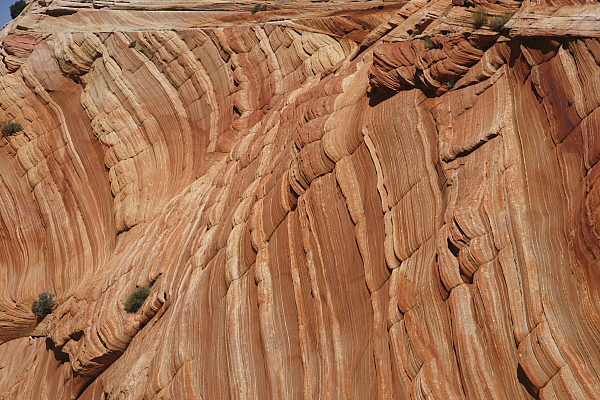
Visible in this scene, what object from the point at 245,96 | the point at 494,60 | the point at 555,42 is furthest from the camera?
the point at 245,96

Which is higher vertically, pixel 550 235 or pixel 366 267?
pixel 550 235

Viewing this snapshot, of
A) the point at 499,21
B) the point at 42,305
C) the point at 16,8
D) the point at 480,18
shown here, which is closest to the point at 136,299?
the point at 42,305

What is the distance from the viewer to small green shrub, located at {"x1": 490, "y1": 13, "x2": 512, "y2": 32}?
12.9 metres

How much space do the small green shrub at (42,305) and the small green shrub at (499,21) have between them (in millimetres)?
18327

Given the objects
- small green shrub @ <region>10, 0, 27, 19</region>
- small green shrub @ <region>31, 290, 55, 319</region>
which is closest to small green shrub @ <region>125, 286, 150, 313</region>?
small green shrub @ <region>31, 290, 55, 319</region>

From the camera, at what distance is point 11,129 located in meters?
29.5

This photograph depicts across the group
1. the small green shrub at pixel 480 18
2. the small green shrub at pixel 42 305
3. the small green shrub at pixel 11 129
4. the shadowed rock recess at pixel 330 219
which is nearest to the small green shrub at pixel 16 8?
the small green shrub at pixel 11 129

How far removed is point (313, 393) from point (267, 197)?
527 cm

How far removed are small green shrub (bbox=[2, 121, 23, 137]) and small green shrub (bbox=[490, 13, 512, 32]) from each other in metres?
22.6

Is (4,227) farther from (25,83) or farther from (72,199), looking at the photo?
(25,83)

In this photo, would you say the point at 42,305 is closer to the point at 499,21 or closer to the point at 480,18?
the point at 480,18

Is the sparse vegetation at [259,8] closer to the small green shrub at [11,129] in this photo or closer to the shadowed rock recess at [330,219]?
the shadowed rock recess at [330,219]

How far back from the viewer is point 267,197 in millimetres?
16500

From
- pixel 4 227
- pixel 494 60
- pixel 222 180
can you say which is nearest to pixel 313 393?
pixel 494 60
